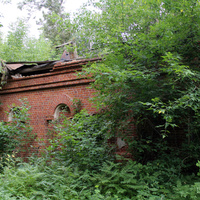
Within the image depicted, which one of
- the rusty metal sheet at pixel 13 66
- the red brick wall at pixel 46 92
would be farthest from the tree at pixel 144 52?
the rusty metal sheet at pixel 13 66

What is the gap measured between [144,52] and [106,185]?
2.90 metres

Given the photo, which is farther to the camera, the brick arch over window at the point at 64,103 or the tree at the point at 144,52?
the brick arch over window at the point at 64,103

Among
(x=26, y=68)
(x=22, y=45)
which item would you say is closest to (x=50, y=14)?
(x=22, y=45)

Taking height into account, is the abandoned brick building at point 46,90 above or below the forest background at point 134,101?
above

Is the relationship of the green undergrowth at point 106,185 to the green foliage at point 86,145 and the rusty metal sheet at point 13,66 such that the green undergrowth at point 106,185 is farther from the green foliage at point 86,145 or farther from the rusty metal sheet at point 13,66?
the rusty metal sheet at point 13,66

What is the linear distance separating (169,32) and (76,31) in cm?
246

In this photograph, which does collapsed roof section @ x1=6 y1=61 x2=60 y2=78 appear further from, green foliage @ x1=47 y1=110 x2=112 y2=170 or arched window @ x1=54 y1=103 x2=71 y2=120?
green foliage @ x1=47 y1=110 x2=112 y2=170

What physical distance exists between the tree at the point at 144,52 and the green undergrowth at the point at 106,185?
652 mm

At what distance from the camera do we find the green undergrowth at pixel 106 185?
391cm

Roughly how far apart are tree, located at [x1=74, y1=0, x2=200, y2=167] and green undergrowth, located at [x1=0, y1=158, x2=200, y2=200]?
0.65m

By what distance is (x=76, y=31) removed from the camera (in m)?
5.40

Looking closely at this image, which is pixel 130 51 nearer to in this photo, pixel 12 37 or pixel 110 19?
pixel 110 19

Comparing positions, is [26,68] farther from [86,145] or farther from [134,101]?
[134,101]

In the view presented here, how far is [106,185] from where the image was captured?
14.5 ft
